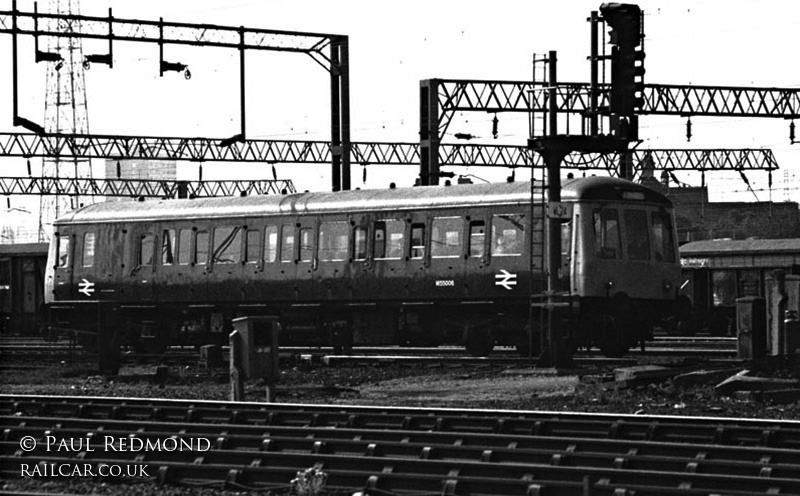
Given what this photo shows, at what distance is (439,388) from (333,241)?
7.74m

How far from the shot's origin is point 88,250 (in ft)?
110

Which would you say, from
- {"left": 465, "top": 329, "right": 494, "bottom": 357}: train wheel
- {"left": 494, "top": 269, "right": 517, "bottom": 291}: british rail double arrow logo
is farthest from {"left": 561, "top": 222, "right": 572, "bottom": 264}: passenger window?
{"left": 465, "top": 329, "right": 494, "bottom": 357}: train wheel

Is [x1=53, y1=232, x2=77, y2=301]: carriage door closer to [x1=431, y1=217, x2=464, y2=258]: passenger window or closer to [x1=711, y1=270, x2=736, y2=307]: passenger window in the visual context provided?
[x1=431, y1=217, x2=464, y2=258]: passenger window

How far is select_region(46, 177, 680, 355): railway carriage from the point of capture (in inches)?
1070

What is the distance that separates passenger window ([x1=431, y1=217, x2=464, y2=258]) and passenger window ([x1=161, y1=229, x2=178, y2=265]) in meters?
6.29

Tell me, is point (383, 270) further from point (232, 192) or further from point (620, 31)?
point (232, 192)

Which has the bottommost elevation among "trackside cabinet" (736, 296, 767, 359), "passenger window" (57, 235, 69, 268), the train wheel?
the train wheel

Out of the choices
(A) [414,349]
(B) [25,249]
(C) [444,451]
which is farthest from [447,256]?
(B) [25,249]

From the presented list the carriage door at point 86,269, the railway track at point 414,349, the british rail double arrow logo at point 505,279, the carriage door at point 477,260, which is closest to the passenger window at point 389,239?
the carriage door at point 477,260

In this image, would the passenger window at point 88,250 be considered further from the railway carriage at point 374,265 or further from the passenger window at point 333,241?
the passenger window at point 333,241

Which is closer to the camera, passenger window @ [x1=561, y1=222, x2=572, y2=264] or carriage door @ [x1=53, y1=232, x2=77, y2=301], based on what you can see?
passenger window @ [x1=561, y1=222, x2=572, y2=264]

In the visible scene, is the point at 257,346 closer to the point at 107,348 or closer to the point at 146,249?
the point at 107,348

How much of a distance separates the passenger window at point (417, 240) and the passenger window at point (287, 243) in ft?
9.31

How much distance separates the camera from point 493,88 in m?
54.8
